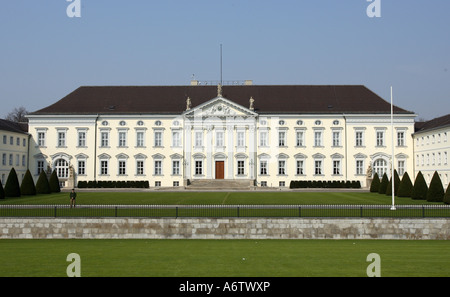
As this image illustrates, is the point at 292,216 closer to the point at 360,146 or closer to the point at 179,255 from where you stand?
the point at 179,255

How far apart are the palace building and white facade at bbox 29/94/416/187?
13 cm

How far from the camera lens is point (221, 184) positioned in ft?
196

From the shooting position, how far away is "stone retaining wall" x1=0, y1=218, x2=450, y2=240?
2633cm

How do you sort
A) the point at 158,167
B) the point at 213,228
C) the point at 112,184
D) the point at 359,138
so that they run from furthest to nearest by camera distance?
the point at 158,167
the point at 359,138
the point at 112,184
the point at 213,228

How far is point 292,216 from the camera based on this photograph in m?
26.9

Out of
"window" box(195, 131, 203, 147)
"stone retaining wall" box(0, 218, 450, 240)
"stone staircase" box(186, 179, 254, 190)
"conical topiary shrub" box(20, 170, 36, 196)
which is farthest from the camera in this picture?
"window" box(195, 131, 203, 147)

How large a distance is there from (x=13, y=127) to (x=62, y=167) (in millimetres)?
7632

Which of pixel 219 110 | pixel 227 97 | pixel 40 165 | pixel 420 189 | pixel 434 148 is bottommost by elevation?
pixel 420 189

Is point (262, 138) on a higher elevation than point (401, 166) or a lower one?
higher

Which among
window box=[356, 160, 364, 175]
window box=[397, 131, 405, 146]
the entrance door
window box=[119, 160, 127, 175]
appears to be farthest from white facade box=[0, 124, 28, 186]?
window box=[397, 131, 405, 146]

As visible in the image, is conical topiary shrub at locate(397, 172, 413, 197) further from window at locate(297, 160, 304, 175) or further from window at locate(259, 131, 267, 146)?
window at locate(259, 131, 267, 146)

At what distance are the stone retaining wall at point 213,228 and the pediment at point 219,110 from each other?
37.0 m

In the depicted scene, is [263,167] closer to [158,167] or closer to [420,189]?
[158,167]

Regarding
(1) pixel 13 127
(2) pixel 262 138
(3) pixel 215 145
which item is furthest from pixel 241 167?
(1) pixel 13 127
